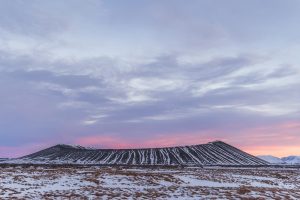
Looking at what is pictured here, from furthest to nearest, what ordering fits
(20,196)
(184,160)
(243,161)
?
(243,161), (184,160), (20,196)

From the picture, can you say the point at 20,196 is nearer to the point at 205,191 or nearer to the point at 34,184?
the point at 34,184

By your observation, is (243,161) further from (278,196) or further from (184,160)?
(278,196)

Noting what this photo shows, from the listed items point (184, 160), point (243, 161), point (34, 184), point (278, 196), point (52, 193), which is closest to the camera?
point (52, 193)

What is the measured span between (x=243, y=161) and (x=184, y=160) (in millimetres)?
32538

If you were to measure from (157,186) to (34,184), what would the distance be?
1237cm

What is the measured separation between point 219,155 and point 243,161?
13.4 metres

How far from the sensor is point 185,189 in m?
37.5

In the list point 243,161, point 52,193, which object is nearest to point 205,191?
point 52,193

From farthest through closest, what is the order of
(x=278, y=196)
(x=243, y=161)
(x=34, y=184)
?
Result: 1. (x=243, y=161)
2. (x=34, y=184)
3. (x=278, y=196)

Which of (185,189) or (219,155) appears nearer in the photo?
(185,189)

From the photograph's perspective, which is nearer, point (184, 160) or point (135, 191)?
point (135, 191)

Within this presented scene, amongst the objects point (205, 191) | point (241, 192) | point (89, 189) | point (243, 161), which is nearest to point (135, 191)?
point (89, 189)

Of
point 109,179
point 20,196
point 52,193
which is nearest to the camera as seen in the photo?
point 20,196

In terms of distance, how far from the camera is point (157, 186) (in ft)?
130
